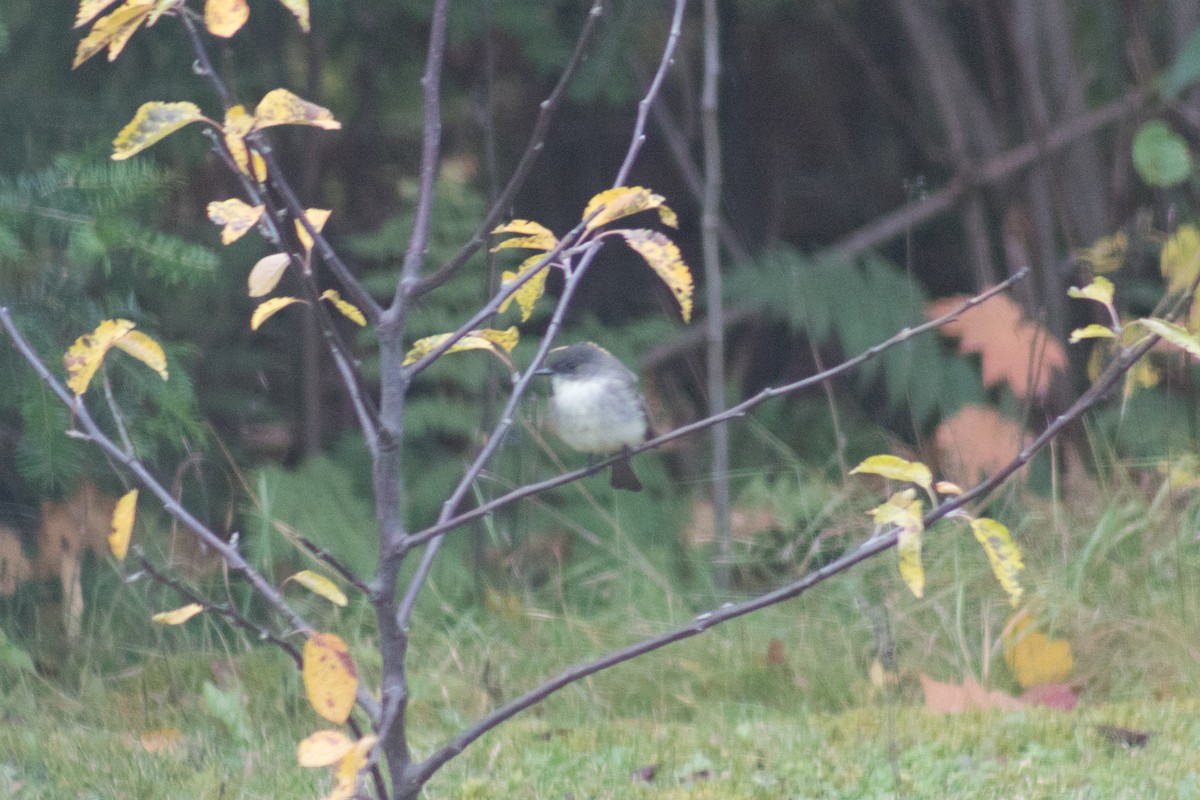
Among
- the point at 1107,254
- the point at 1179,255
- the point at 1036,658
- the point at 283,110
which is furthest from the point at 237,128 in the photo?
the point at 1107,254

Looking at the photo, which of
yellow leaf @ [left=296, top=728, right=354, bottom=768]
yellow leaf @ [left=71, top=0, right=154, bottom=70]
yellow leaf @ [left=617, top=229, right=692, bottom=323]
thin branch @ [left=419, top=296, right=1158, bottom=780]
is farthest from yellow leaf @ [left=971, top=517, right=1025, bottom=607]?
yellow leaf @ [left=71, top=0, right=154, bottom=70]

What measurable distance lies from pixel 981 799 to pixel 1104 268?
2.83 m

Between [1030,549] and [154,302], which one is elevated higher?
[154,302]

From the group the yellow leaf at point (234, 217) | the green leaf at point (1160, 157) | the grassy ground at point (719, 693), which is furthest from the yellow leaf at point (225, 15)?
the green leaf at point (1160, 157)

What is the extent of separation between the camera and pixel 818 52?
6289 millimetres

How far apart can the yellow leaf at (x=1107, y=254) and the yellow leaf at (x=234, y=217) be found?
377 cm

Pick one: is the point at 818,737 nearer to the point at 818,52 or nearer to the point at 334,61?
the point at 334,61

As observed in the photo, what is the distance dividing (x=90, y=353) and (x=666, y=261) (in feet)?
2.48

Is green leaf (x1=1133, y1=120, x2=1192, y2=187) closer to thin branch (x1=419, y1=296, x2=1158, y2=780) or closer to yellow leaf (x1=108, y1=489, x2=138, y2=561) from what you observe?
thin branch (x1=419, y1=296, x2=1158, y2=780)

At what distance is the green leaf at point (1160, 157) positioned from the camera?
4.57 m

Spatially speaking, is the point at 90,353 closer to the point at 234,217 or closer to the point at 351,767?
the point at 234,217

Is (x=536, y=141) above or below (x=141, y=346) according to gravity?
above

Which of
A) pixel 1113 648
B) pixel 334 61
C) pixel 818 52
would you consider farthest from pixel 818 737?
pixel 818 52

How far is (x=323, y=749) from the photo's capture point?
5.54 feet
